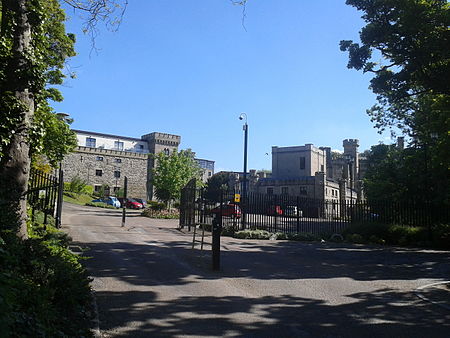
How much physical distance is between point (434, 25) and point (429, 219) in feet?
28.2

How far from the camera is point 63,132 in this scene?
59.0 ft

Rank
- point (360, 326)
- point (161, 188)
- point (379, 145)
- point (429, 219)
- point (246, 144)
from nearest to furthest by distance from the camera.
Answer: point (360, 326) → point (429, 219) → point (246, 144) → point (161, 188) → point (379, 145)

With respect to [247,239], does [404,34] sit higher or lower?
higher

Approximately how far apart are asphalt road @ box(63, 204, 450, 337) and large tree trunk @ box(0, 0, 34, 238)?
7.86ft

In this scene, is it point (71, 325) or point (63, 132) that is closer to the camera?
point (71, 325)

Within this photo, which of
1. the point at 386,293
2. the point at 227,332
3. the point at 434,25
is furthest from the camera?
the point at 434,25

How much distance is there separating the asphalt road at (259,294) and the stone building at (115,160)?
59.3 meters

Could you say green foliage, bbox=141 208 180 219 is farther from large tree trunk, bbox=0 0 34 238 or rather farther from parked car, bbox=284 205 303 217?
large tree trunk, bbox=0 0 34 238

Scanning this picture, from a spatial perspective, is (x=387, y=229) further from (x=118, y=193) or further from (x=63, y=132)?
(x=118, y=193)

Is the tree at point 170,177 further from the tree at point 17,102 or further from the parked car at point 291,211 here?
the tree at point 17,102

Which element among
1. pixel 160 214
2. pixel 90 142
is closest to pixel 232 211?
pixel 160 214

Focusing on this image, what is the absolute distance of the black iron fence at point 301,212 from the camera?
19.1m

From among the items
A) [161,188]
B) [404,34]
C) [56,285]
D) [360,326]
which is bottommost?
[360,326]

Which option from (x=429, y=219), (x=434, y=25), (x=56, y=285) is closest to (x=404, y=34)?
(x=434, y=25)
